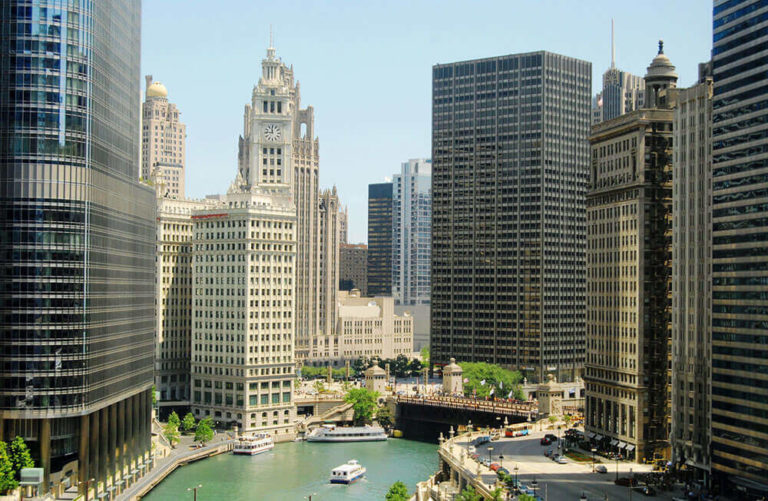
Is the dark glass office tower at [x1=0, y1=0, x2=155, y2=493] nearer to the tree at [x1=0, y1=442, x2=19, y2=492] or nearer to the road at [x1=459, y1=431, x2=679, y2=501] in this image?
the tree at [x1=0, y1=442, x2=19, y2=492]

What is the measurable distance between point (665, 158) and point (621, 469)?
52.0m

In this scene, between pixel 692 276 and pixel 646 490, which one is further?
pixel 692 276

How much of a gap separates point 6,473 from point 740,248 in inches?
3763

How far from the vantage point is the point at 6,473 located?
12506cm

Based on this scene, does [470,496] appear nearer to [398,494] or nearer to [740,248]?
[398,494]

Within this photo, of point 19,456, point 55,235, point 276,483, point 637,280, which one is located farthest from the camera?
point 276,483

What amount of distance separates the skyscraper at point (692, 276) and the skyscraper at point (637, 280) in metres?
15.7

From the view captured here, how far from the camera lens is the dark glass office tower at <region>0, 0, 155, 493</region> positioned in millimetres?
131500

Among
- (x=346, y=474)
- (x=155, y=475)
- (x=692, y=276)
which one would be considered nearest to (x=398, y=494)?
(x=346, y=474)

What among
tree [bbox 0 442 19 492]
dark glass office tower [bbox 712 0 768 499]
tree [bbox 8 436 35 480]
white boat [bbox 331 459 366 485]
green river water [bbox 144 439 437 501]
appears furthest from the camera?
white boat [bbox 331 459 366 485]

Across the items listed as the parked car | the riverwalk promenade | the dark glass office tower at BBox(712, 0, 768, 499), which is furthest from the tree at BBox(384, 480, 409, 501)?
the dark glass office tower at BBox(712, 0, 768, 499)

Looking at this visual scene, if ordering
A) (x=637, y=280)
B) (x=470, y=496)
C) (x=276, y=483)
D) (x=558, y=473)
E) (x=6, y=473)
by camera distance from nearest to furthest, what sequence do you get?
1. (x=6, y=473)
2. (x=470, y=496)
3. (x=558, y=473)
4. (x=637, y=280)
5. (x=276, y=483)

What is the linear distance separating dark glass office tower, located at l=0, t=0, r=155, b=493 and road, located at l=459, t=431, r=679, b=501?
2406 inches

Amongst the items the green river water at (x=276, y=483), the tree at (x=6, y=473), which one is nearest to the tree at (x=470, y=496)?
the green river water at (x=276, y=483)
